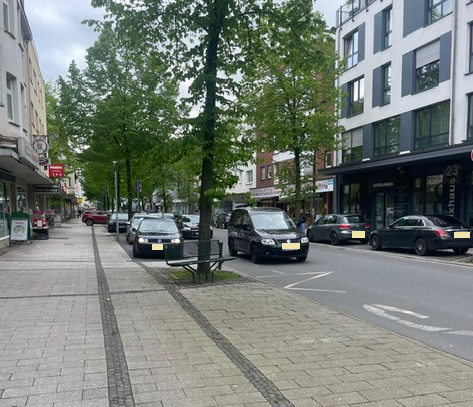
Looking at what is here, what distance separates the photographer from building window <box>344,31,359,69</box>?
26703 millimetres

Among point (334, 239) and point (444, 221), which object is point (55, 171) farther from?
point (444, 221)

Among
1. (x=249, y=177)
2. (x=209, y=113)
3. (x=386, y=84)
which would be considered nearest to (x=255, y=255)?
(x=209, y=113)

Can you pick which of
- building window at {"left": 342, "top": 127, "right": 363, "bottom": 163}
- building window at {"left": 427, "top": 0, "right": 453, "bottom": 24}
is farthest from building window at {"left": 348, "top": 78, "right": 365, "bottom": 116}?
building window at {"left": 427, "top": 0, "right": 453, "bottom": 24}

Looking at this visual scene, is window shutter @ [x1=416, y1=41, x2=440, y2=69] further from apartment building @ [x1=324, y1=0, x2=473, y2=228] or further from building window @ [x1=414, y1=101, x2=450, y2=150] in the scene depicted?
building window @ [x1=414, y1=101, x2=450, y2=150]

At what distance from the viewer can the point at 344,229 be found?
19.0 metres

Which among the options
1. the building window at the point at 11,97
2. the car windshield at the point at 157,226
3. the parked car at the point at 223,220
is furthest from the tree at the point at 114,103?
the parked car at the point at 223,220

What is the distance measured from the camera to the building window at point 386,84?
23.5 m

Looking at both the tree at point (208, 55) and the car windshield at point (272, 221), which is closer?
the tree at point (208, 55)

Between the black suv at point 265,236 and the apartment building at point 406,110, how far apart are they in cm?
873

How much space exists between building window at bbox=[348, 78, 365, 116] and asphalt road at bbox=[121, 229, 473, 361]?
1390cm

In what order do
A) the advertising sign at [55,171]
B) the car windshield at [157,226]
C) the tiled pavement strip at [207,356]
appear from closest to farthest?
1. the tiled pavement strip at [207,356]
2. the car windshield at [157,226]
3. the advertising sign at [55,171]

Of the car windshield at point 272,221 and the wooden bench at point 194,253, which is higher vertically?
the car windshield at point 272,221

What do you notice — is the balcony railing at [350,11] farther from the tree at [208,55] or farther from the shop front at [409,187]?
the tree at [208,55]

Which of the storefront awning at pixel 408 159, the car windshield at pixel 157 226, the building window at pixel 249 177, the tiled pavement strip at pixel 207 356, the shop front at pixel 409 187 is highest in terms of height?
the building window at pixel 249 177
